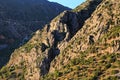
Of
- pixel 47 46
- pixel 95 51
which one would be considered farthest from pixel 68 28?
pixel 95 51

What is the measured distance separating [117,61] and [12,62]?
83605mm

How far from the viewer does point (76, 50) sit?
155750mm

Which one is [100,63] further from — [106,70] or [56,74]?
[56,74]

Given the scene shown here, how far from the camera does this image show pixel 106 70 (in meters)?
123

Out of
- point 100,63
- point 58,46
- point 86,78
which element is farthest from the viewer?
point 58,46

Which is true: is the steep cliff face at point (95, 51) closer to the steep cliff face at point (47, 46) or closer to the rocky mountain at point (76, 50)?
the rocky mountain at point (76, 50)

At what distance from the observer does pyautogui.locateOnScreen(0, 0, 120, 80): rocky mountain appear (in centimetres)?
13038

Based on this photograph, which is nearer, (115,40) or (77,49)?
(115,40)

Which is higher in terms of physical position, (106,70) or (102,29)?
(102,29)

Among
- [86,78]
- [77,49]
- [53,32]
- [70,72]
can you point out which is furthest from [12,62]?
[86,78]

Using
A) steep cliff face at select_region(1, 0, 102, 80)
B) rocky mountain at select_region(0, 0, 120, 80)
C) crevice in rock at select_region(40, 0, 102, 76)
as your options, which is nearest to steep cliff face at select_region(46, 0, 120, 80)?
rocky mountain at select_region(0, 0, 120, 80)

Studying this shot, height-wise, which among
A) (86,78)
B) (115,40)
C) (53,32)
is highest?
(53,32)

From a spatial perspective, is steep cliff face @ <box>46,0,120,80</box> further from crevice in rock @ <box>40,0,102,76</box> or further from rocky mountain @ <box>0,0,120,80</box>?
crevice in rock @ <box>40,0,102,76</box>

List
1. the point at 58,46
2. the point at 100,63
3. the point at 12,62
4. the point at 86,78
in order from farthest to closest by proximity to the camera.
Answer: the point at 12,62
the point at 58,46
the point at 100,63
the point at 86,78
